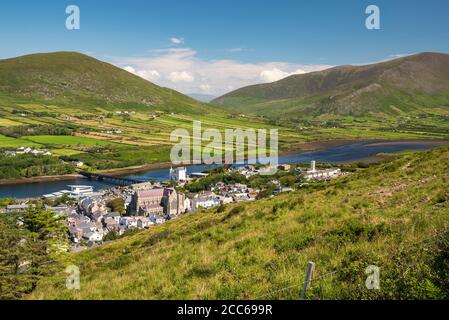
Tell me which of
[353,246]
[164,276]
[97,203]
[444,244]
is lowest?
[97,203]

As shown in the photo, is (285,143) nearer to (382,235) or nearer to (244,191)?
(244,191)

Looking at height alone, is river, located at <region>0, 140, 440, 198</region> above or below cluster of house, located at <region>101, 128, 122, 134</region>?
below

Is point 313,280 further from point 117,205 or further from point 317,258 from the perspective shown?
point 117,205

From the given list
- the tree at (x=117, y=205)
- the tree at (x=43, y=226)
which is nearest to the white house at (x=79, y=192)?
the tree at (x=117, y=205)

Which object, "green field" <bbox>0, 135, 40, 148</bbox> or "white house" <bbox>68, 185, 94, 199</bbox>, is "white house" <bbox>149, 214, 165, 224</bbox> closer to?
"white house" <bbox>68, 185, 94, 199</bbox>

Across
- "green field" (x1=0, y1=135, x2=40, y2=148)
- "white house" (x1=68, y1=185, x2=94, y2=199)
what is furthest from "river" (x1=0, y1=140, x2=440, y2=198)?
Answer: "green field" (x1=0, y1=135, x2=40, y2=148)

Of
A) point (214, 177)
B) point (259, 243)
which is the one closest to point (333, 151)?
point (214, 177)

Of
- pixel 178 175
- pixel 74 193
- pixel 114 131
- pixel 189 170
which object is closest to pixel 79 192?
pixel 74 193
